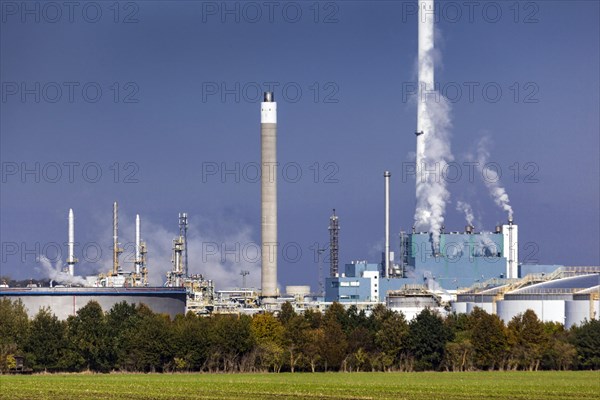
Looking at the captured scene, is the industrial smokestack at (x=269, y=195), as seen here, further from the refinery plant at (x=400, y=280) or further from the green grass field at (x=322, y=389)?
the green grass field at (x=322, y=389)

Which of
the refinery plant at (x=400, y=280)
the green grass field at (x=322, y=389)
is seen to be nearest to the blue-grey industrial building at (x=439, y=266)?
the refinery plant at (x=400, y=280)

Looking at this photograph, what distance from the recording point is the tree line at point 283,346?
303 feet

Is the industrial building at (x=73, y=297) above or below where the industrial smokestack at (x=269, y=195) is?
below

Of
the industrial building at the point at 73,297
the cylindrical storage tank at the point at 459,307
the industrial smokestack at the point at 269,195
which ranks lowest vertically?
the cylindrical storage tank at the point at 459,307

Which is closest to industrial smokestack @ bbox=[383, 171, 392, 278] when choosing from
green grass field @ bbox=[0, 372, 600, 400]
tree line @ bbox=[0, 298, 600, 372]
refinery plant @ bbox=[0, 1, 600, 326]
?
refinery plant @ bbox=[0, 1, 600, 326]

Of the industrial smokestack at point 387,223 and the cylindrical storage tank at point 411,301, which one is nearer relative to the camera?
the cylindrical storage tank at point 411,301

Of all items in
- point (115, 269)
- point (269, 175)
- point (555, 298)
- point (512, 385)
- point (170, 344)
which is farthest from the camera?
point (115, 269)

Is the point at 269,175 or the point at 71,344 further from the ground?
the point at 269,175

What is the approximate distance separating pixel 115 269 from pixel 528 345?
5429 cm

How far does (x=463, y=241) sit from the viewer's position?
149 metres

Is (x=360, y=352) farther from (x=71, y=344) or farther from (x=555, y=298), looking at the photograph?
(x=555, y=298)

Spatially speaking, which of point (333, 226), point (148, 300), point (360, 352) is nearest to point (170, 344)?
point (360, 352)

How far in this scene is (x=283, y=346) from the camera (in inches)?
3733

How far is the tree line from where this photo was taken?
9238 cm
